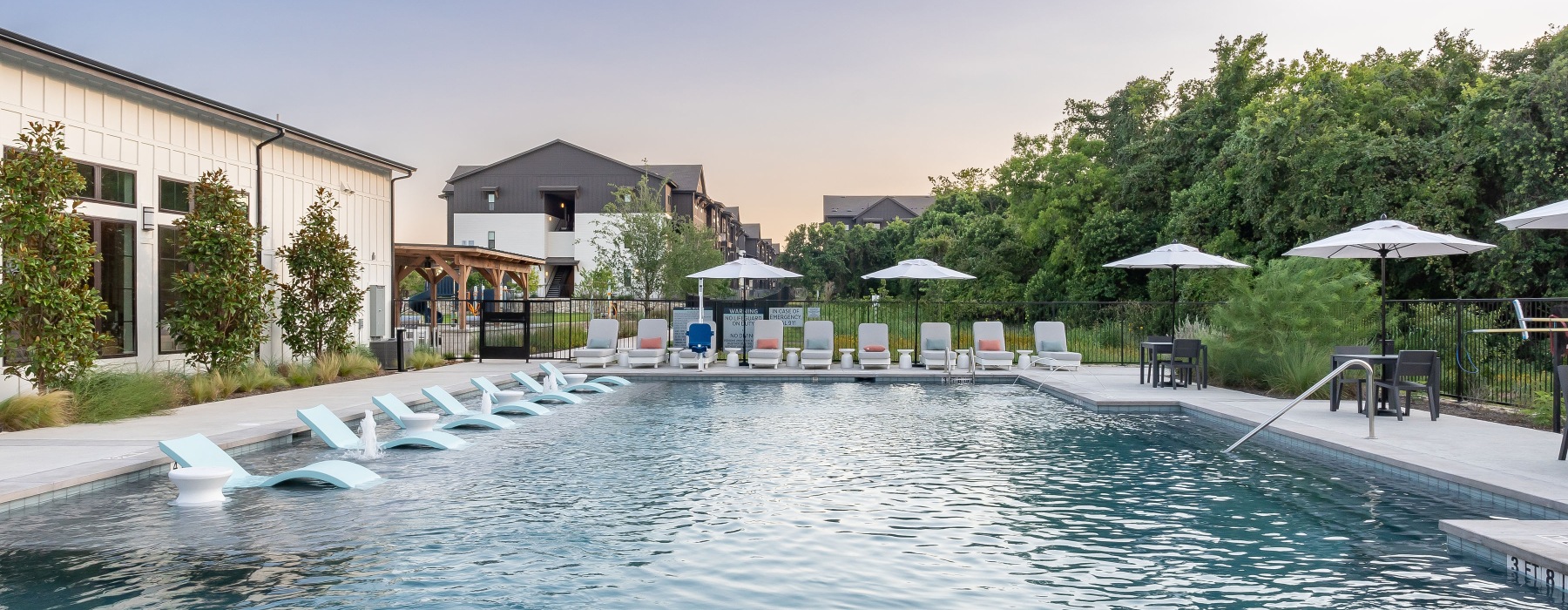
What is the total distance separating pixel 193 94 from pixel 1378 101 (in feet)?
87.5

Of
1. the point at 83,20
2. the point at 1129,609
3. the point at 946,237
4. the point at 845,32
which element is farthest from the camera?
the point at 946,237

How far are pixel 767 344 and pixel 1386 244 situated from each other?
1035cm

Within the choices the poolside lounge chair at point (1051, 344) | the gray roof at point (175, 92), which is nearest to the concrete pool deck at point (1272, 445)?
the poolside lounge chair at point (1051, 344)

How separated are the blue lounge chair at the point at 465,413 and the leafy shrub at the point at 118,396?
8.98 feet

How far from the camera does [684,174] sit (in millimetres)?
58281

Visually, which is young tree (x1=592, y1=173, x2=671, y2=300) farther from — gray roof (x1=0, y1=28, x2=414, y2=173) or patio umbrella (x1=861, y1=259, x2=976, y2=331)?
patio umbrella (x1=861, y1=259, x2=976, y2=331)

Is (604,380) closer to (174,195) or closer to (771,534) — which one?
(174,195)

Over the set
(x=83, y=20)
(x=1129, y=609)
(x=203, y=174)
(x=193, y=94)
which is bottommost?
(x=1129, y=609)

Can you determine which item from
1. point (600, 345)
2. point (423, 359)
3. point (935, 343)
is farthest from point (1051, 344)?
point (423, 359)

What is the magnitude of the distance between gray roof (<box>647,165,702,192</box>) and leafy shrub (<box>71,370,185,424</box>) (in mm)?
45537

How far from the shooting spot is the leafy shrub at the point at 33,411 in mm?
8914

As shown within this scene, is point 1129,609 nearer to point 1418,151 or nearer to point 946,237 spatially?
point 1418,151

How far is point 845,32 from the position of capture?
2156cm

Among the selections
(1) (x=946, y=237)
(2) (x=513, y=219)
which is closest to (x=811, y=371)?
(1) (x=946, y=237)
